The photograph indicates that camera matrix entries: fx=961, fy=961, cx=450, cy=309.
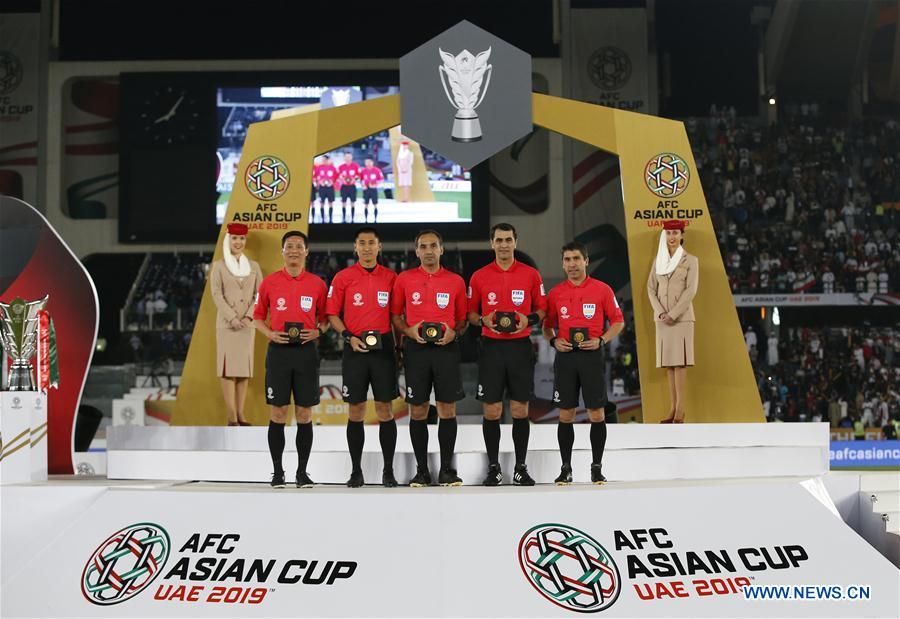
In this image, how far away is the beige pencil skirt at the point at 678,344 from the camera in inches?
333

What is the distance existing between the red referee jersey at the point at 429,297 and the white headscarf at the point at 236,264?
2573 millimetres

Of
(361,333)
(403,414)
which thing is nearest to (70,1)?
(403,414)

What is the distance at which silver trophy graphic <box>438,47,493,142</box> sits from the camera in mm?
8766

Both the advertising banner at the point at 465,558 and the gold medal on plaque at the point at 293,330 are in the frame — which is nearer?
the advertising banner at the point at 465,558

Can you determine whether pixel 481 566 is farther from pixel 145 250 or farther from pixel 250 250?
pixel 145 250

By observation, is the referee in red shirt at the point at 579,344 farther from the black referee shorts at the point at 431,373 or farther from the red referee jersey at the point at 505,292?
the black referee shorts at the point at 431,373

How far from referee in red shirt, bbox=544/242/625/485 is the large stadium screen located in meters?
12.5

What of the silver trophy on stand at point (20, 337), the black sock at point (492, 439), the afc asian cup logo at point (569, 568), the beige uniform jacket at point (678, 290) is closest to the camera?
the afc asian cup logo at point (569, 568)

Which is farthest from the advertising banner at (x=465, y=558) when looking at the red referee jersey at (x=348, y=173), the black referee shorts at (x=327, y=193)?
the red referee jersey at (x=348, y=173)

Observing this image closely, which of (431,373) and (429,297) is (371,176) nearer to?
(429,297)

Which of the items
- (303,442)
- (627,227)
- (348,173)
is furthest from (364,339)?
(348,173)

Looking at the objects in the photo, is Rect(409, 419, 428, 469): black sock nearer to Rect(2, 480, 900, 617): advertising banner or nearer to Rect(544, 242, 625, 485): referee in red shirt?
Rect(2, 480, 900, 617): advertising banner

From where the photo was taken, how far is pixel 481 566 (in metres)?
5.18

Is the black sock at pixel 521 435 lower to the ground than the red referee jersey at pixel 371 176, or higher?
lower
